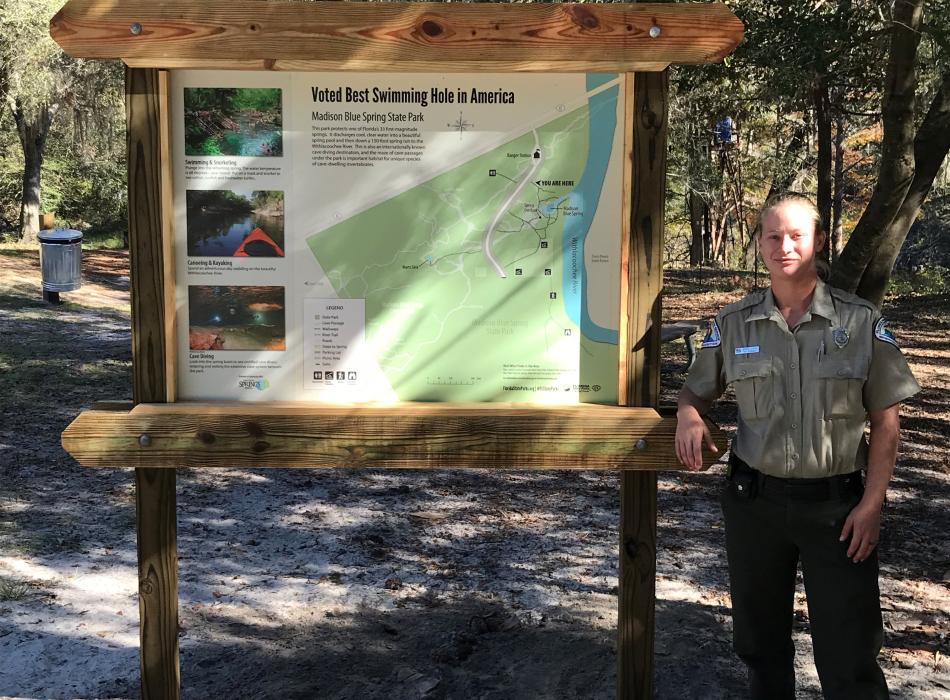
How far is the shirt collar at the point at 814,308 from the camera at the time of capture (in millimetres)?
2794

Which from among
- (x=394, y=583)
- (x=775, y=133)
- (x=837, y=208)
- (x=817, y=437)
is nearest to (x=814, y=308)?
(x=817, y=437)

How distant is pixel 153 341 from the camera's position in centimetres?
309

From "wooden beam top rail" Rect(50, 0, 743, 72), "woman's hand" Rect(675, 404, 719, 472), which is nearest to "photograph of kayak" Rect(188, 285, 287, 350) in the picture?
"wooden beam top rail" Rect(50, 0, 743, 72)

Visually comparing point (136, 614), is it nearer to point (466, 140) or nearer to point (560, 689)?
point (560, 689)

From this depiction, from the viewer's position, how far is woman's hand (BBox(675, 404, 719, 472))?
2.93 metres

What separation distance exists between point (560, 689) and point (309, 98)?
2.32 meters

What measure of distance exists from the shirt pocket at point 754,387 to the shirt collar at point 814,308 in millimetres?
124

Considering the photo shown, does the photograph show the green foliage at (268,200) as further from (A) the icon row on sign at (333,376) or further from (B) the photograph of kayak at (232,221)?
(A) the icon row on sign at (333,376)

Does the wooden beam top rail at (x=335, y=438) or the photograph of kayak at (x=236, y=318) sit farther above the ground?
the photograph of kayak at (x=236, y=318)

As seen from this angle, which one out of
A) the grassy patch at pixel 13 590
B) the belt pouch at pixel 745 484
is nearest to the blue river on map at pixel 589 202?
the belt pouch at pixel 745 484

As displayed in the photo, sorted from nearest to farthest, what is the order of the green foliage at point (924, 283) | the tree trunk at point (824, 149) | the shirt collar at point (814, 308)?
1. the shirt collar at point (814, 308)
2. the tree trunk at point (824, 149)
3. the green foliage at point (924, 283)

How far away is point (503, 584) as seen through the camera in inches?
196

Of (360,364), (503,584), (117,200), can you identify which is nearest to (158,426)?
(360,364)

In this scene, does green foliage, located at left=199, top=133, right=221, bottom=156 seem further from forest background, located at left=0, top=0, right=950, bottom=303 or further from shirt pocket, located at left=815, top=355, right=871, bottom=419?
forest background, located at left=0, top=0, right=950, bottom=303
